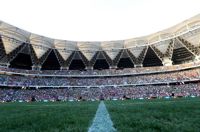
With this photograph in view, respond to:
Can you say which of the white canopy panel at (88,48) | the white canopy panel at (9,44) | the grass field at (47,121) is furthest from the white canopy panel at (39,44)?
the grass field at (47,121)

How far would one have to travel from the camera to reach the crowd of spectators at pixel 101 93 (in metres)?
56.4

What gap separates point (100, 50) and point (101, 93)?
19965 mm

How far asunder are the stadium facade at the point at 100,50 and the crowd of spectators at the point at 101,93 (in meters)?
12.3

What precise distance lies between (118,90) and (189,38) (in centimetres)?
2239

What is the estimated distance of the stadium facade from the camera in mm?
65750

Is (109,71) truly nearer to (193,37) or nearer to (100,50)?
(100,50)

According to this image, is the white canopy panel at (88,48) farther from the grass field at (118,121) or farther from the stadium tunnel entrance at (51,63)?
the grass field at (118,121)

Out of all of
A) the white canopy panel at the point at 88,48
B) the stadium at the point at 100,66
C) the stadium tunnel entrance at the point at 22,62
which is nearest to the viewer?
the stadium at the point at 100,66

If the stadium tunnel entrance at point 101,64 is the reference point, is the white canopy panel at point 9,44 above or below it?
above

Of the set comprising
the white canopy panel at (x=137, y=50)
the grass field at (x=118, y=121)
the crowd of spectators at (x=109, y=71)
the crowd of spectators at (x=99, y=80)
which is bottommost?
the crowd of spectators at (x=99, y=80)

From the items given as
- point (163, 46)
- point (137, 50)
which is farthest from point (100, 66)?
point (163, 46)

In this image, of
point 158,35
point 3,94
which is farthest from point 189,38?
point 3,94

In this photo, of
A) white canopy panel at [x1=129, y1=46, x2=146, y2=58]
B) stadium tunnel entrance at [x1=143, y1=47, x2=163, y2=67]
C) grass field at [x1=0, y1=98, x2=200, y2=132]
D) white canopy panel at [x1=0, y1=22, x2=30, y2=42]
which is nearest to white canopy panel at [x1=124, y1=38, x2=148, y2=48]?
white canopy panel at [x1=129, y1=46, x2=146, y2=58]

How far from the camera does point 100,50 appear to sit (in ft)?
261
